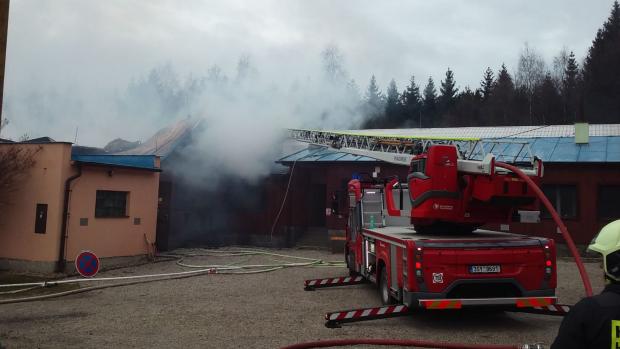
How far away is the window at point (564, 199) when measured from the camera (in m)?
20.1

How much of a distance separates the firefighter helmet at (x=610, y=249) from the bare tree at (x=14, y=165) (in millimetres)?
15195

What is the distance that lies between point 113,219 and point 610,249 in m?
15.3

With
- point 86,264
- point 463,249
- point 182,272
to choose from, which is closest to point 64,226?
point 182,272

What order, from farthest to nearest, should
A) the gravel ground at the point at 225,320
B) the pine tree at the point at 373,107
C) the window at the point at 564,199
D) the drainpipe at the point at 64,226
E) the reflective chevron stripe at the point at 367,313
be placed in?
the pine tree at the point at 373,107, the window at the point at 564,199, the drainpipe at the point at 64,226, the reflective chevron stripe at the point at 367,313, the gravel ground at the point at 225,320

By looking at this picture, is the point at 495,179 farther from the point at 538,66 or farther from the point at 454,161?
the point at 538,66

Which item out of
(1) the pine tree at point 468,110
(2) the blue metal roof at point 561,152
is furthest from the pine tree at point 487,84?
(2) the blue metal roof at point 561,152

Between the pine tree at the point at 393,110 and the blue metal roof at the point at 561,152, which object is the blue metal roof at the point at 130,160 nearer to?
the blue metal roof at the point at 561,152

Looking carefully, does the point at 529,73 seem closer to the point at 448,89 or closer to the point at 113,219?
the point at 448,89

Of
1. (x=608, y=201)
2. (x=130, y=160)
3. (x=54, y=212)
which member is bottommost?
(x=54, y=212)

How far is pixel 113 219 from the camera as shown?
50.4 ft

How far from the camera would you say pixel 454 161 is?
7.73 m

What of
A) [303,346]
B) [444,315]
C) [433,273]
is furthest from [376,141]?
[303,346]

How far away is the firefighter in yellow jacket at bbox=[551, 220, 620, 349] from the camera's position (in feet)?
6.46

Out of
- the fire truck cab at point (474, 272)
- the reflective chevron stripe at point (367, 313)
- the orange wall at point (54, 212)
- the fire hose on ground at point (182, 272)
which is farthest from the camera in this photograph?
the orange wall at point (54, 212)
